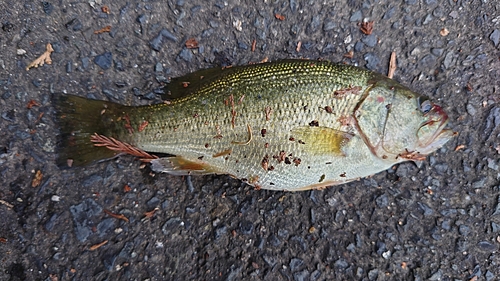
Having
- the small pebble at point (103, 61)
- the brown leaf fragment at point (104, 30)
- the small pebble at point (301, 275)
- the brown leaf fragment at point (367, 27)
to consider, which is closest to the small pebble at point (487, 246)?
the small pebble at point (301, 275)

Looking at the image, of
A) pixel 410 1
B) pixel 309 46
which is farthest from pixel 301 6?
pixel 410 1

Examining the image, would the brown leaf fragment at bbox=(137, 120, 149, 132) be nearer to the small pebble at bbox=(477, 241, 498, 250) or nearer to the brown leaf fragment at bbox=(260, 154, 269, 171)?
the brown leaf fragment at bbox=(260, 154, 269, 171)

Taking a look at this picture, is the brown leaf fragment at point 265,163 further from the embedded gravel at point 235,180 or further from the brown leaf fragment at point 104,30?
the brown leaf fragment at point 104,30

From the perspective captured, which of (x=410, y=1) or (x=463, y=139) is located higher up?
(x=410, y=1)

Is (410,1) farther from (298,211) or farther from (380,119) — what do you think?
(298,211)

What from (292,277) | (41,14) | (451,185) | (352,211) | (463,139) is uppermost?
(41,14)

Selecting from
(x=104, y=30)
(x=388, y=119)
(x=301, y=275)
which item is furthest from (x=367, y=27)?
(x=104, y=30)

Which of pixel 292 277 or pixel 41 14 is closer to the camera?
pixel 292 277

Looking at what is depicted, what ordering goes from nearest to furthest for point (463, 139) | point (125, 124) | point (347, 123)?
point (347, 123) < point (125, 124) < point (463, 139)
